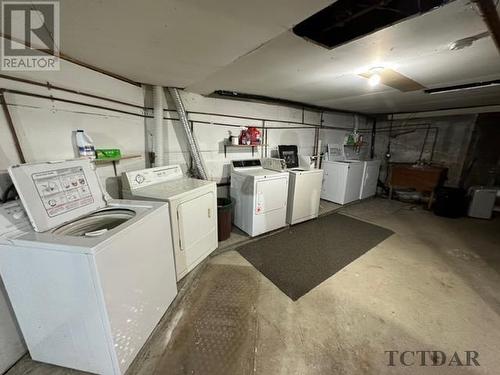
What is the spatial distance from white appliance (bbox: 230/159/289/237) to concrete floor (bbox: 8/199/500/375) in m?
0.53

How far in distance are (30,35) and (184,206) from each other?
4.59 ft

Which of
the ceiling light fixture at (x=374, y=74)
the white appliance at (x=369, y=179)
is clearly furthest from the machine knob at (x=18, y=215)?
the white appliance at (x=369, y=179)


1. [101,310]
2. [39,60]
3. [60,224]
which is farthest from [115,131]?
[101,310]

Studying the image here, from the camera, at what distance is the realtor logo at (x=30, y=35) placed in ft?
3.07

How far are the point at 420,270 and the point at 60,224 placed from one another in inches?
126

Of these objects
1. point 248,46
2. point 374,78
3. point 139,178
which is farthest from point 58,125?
point 374,78

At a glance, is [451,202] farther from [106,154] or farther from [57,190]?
[57,190]

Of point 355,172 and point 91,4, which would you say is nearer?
point 91,4

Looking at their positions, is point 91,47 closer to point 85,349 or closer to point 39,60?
point 39,60

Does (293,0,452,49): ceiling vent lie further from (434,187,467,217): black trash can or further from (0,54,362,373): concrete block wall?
(434,187,467,217): black trash can

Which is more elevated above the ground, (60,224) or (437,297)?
(60,224)

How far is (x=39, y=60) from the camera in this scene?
133 cm

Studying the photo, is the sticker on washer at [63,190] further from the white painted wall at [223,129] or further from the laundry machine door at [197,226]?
the white painted wall at [223,129]

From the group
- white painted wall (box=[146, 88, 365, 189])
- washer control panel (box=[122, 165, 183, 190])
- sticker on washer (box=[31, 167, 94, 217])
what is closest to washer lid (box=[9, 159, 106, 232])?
sticker on washer (box=[31, 167, 94, 217])
